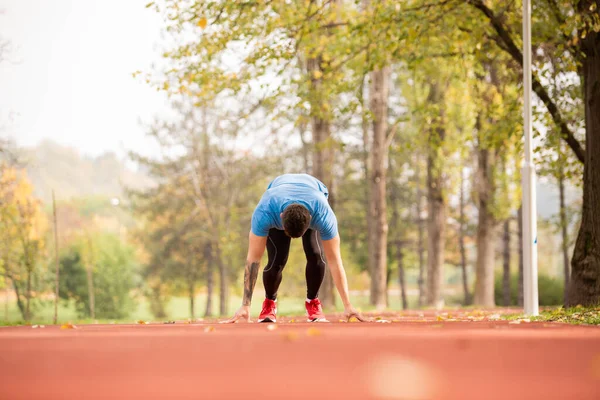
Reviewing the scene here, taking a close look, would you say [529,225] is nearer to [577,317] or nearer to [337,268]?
[577,317]

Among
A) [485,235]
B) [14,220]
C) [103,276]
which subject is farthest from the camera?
[103,276]

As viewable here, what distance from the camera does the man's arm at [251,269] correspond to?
9.30 metres

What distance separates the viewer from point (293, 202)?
28.5 feet

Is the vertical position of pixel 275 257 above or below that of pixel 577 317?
above

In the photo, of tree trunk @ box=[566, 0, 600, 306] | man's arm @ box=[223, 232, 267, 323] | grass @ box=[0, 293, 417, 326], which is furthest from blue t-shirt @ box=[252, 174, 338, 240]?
grass @ box=[0, 293, 417, 326]

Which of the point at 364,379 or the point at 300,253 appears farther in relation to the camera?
the point at 300,253

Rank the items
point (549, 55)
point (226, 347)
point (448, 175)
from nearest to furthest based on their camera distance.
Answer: point (226, 347) → point (549, 55) → point (448, 175)

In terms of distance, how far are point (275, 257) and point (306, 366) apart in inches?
191

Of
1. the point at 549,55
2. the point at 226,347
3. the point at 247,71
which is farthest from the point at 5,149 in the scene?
the point at 226,347

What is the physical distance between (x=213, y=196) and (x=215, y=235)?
11.9 feet

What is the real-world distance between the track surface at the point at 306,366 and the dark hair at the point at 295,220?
1480mm

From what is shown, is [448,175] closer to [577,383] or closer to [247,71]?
[247,71]

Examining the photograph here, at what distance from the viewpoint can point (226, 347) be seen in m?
5.97

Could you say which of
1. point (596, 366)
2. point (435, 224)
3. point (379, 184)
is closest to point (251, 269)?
point (596, 366)
